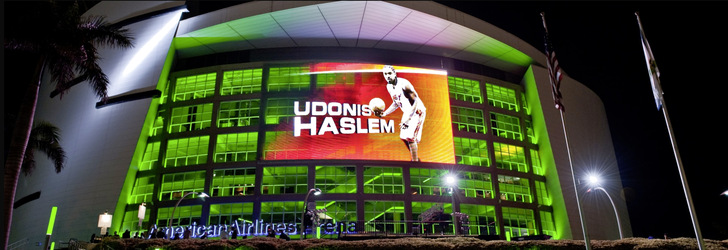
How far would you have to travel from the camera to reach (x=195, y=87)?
52.4 m

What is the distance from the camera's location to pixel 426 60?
54.2m

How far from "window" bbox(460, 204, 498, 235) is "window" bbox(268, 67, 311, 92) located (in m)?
20.4

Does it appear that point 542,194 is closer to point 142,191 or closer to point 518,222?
point 518,222

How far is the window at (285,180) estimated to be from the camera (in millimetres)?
45906

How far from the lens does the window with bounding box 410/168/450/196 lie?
47.8 meters

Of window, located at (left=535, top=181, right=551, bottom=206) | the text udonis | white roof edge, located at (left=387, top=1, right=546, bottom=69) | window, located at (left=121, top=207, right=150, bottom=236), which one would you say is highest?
white roof edge, located at (left=387, top=1, right=546, bottom=69)

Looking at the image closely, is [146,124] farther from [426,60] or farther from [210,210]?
[426,60]

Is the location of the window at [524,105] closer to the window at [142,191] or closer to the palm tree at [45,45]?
the window at [142,191]

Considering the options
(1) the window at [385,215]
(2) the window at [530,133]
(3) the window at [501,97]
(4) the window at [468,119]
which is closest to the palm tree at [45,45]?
(1) the window at [385,215]

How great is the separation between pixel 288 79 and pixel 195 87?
34.3ft

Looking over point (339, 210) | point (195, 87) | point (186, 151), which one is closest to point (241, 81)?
point (195, 87)

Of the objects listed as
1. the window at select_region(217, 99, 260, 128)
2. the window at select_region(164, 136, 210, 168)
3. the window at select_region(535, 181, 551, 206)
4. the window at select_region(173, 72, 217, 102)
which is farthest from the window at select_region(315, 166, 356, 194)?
the window at select_region(535, 181, 551, 206)

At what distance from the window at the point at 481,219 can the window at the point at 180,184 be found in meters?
25.9

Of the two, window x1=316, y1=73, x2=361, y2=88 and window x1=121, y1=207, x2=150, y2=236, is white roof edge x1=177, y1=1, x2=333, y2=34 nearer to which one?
window x1=316, y1=73, x2=361, y2=88
